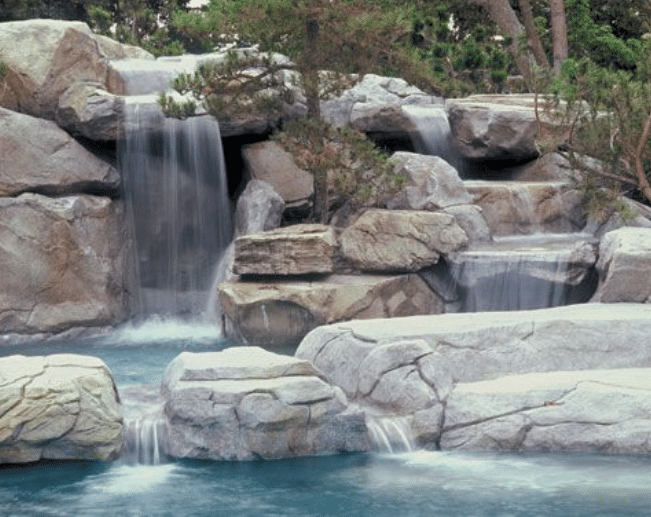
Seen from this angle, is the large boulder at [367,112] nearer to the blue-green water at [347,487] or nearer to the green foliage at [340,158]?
the green foliage at [340,158]

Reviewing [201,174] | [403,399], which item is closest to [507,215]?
[201,174]

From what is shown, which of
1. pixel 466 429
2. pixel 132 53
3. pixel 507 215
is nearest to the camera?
pixel 466 429

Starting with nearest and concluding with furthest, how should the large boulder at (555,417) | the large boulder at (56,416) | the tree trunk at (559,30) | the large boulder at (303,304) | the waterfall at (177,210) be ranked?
the large boulder at (56,416)
the large boulder at (555,417)
the large boulder at (303,304)
the waterfall at (177,210)
the tree trunk at (559,30)

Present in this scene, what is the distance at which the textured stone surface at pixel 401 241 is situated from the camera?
45.6 ft

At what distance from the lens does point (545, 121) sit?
53.6ft

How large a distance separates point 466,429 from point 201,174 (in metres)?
7.58

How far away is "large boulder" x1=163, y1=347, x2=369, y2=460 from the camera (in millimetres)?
8922

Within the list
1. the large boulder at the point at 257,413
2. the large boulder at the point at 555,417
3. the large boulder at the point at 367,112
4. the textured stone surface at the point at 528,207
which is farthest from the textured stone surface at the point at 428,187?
the large boulder at the point at 257,413

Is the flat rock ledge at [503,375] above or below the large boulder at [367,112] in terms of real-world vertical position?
below

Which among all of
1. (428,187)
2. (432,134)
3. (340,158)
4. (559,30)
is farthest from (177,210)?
(559,30)

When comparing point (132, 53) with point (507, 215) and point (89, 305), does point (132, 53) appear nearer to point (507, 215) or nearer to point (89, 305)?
point (89, 305)

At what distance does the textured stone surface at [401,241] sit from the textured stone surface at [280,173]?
6.49 feet

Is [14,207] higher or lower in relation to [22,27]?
lower

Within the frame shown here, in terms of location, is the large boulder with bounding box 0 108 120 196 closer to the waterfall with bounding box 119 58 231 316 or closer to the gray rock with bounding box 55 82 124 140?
the gray rock with bounding box 55 82 124 140
